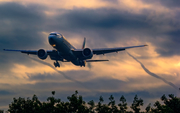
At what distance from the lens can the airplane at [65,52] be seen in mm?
70875

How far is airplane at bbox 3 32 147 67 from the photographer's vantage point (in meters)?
70.9

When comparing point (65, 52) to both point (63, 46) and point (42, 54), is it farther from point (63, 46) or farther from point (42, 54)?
point (42, 54)

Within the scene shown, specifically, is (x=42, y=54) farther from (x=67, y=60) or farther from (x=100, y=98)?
(x=100, y=98)

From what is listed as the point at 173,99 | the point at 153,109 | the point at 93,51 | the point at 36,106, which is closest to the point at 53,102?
the point at 36,106

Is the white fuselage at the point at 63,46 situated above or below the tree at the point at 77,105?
above

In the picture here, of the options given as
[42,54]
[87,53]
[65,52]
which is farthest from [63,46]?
[42,54]

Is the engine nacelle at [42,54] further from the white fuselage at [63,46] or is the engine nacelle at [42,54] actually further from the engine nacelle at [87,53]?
the engine nacelle at [87,53]

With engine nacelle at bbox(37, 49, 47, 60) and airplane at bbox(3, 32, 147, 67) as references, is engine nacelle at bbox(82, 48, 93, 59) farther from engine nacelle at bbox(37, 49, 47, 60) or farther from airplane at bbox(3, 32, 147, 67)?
engine nacelle at bbox(37, 49, 47, 60)

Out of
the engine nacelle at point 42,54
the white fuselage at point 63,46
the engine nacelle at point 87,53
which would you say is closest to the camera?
the white fuselage at point 63,46

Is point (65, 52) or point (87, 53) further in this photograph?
point (87, 53)

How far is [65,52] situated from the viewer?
248 ft

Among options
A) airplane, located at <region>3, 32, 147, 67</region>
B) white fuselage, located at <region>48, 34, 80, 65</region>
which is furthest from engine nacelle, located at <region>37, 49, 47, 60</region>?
white fuselage, located at <region>48, 34, 80, 65</region>

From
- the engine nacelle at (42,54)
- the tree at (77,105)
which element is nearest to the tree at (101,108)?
the tree at (77,105)

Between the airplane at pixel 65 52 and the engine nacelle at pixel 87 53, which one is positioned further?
the engine nacelle at pixel 87 53
